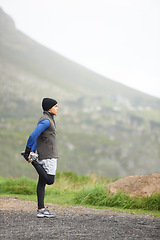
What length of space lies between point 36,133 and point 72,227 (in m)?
1.51

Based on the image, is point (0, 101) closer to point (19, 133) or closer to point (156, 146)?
point (19, 133)

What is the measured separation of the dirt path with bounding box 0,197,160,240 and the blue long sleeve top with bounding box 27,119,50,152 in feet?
A: 3.69

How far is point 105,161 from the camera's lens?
73812mm

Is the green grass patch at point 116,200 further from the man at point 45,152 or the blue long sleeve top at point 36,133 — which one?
the blue long sleeve top at point 36,133

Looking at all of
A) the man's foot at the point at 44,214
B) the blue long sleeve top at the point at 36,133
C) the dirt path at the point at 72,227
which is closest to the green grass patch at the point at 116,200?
the dirt path at the point at 72,227

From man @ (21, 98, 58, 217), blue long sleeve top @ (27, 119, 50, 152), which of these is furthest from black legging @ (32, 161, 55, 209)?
blue long sleeve top @ (27, 119, 50, 152)

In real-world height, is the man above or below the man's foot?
above

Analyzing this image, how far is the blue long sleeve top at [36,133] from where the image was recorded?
4781 mm

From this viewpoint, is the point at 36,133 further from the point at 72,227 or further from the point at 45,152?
the point at 72,227

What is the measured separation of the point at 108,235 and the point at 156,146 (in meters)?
83.7

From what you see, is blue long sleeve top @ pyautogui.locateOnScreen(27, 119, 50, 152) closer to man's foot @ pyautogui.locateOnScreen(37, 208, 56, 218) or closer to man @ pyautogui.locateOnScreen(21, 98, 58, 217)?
→ man @ pyautogui.locateOnScreen(21, 98, 58, 217)

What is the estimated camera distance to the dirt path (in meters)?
3.67

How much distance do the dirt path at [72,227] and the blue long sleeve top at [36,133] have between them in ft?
3.69

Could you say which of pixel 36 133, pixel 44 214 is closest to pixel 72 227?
pixel 44 214
